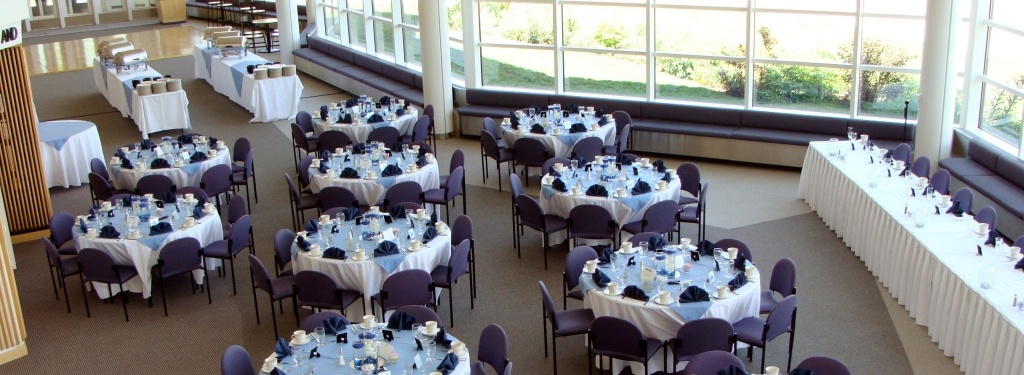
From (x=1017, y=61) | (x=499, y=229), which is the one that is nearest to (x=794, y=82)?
(x=1017, y=61)

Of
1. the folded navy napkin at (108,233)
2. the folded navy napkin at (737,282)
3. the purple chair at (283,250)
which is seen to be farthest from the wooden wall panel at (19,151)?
the folded navy napkin at (737,282)

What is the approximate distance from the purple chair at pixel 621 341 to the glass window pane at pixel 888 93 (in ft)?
24.7

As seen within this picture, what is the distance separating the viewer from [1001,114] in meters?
12.2

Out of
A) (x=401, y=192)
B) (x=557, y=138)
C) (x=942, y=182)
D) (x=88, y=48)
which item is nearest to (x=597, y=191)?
(x=401, y=192)

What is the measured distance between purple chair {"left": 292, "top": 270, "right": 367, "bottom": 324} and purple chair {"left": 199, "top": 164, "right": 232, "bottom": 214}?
377 cm

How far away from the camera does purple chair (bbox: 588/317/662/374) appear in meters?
7.63

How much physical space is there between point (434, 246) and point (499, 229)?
274 centimetres

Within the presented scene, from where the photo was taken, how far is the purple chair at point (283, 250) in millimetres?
9695

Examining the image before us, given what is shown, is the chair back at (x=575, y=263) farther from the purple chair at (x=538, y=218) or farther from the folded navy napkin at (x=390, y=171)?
the folded navy napkin at (x=390, y=171)

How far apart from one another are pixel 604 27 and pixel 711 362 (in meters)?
9.37

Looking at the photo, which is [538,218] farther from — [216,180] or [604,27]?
[604,27]

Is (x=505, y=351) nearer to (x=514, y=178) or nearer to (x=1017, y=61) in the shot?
(x=514, y=178)

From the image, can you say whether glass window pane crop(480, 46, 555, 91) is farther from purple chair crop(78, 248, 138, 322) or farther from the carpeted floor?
purple chair crop(78, 248, 138, 322)

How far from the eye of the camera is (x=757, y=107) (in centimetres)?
1477
